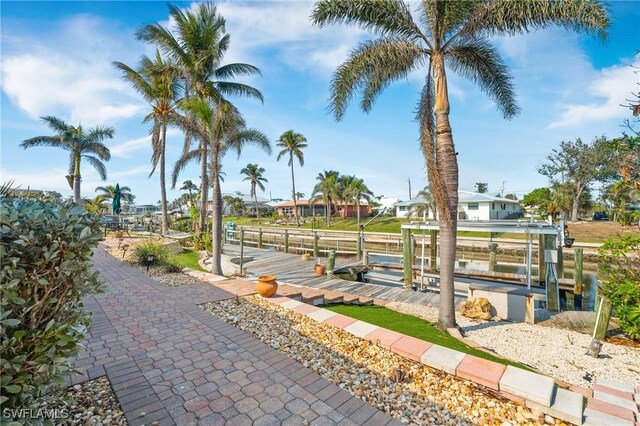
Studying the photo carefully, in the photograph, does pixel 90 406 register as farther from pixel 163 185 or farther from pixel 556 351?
pixel 163 185

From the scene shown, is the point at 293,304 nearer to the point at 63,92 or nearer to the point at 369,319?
the point at 369,319

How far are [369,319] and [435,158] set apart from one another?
3.36m

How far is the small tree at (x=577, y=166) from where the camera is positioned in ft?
101

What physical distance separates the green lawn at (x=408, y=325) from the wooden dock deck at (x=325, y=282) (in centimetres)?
137

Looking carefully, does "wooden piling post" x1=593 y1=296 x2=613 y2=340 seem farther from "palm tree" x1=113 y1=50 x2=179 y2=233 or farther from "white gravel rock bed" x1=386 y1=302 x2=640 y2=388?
"palm tree" x1=113 y1=50 x2=179 y2=233

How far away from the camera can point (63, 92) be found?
5.77 m

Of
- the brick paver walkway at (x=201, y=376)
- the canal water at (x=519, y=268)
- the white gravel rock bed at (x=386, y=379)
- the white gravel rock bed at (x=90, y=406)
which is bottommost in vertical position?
the canal water at (x=519, y=268)

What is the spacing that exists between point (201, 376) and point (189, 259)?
8830 mm

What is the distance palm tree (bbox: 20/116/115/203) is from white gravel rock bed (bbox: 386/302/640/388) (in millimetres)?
20391

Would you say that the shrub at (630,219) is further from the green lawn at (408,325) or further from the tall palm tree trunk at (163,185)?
the tall palm tree trunk at (163,185)

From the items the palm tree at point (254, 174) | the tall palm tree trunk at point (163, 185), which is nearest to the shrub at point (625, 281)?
the tall palm tree trunk at point (163, 185)

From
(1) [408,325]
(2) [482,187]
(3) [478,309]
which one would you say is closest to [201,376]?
(1) [408,325]

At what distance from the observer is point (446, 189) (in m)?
5.32

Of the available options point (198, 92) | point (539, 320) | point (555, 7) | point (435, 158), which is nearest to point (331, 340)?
point (435, 158)
